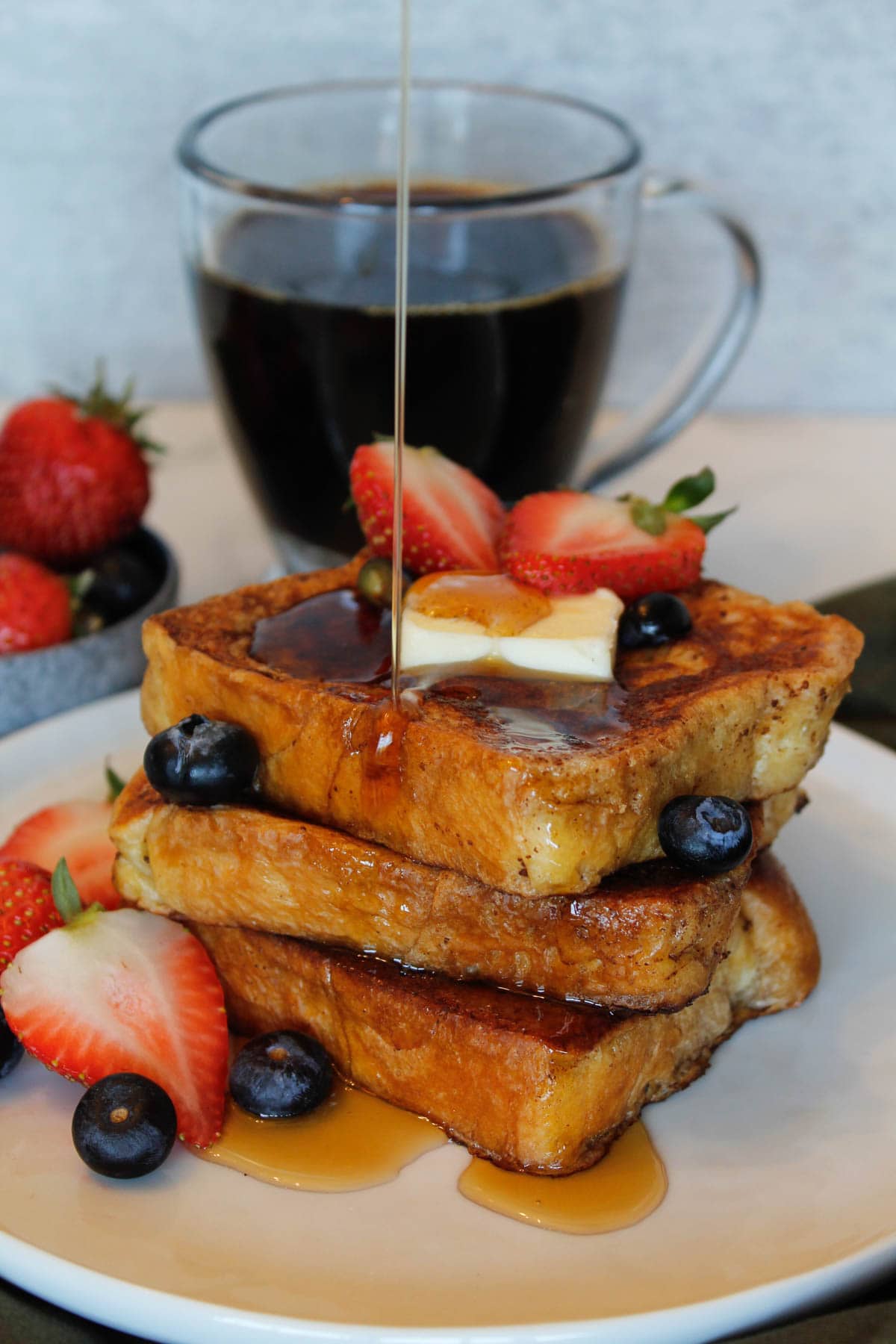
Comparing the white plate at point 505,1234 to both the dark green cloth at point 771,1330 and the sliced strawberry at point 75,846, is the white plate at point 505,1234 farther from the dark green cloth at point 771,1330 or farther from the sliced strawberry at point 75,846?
the sliced strawberry at point 75,846

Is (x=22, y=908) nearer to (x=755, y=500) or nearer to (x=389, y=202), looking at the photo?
(x=389, y=202)

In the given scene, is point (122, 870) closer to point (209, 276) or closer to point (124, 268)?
point (209, 276)

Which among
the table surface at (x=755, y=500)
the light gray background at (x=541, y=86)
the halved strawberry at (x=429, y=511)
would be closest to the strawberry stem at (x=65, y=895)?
the halved strawberry at (x=429, y=511)

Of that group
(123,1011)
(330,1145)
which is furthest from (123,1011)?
(330,1145)

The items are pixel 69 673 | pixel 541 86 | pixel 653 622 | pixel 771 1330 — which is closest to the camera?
pixel 771 1330

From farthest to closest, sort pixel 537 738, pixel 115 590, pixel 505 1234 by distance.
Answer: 1. pixel 115 590
2. pixel 537 738
3. pixel 505 1234

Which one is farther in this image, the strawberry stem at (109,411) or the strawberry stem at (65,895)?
the strawberry stem at (109,411)

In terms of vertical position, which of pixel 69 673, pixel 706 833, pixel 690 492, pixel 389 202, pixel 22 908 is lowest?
pixel 69 673
